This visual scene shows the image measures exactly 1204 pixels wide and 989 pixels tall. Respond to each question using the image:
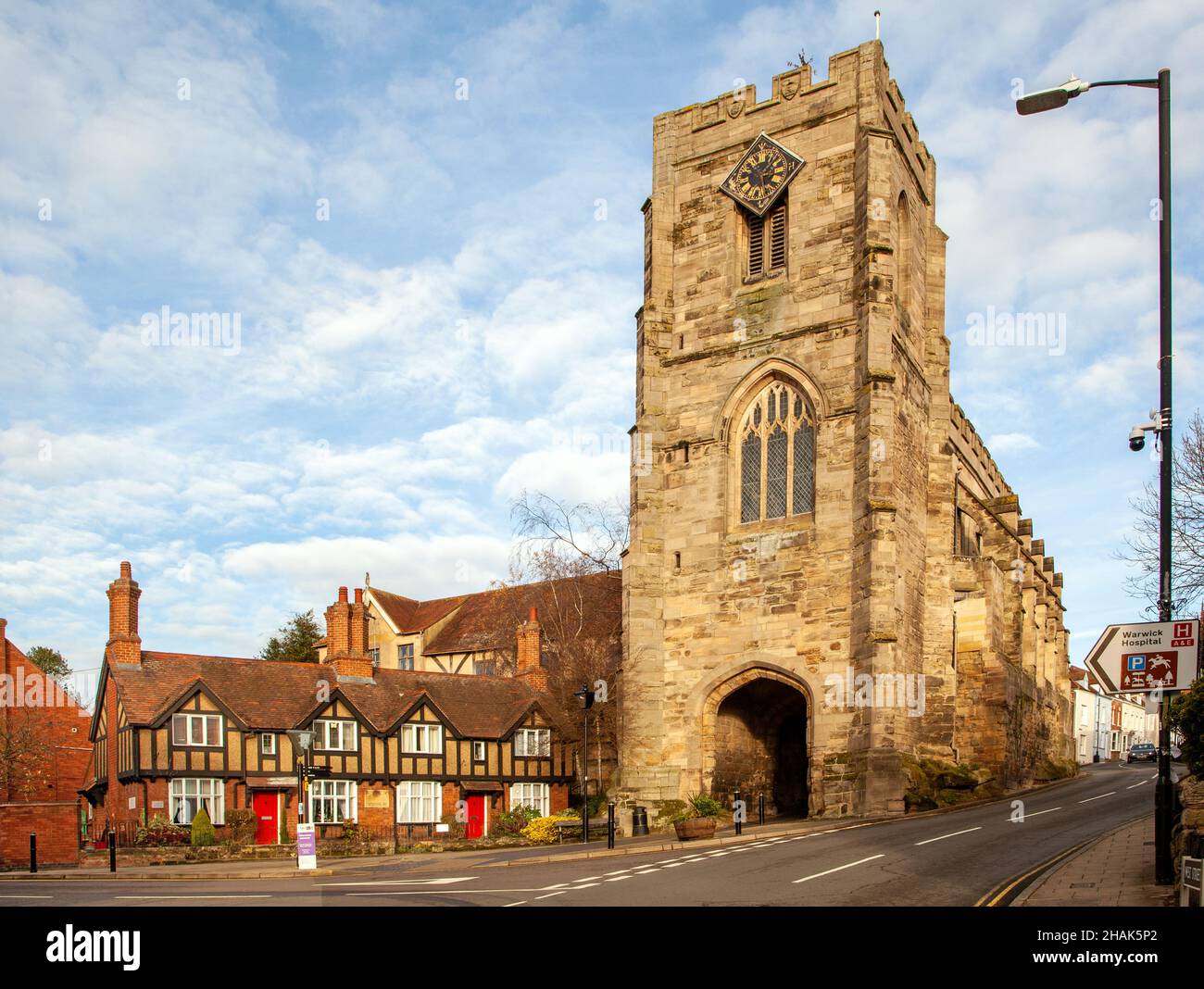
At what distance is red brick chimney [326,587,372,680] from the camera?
123ft

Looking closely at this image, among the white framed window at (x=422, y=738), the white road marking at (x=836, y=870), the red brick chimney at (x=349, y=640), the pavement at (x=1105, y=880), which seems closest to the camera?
the pavement at (x=1105, y=880)

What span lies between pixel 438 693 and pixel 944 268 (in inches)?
850

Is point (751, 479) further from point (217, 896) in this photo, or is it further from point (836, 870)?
point (217, 896)

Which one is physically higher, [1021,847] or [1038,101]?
[1038,101]

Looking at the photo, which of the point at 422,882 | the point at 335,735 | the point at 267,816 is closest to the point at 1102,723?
the point at 335,735

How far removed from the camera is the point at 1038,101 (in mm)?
12398

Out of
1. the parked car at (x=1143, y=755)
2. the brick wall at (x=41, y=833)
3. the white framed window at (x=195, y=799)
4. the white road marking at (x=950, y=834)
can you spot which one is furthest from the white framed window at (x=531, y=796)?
the parked car at (x=1143, y=755)

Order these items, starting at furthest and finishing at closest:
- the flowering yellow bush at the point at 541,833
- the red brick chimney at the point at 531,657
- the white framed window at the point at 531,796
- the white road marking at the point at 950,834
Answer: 1. the red brick chimney at the point at 531,657
2. the white framed window at the point at 531,796
3. the flowering yellow bush at the point at 541,833
4. the white road marking at the point at 950,834

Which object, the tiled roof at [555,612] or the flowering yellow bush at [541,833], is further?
the tiled roof at [555,612]

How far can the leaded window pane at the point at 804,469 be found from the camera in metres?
29.1

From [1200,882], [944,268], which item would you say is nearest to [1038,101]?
[1200,882]

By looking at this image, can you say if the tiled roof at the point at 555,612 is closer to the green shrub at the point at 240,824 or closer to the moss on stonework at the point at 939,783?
the green shrub at the point at 240,824

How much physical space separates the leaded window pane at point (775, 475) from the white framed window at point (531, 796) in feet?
50.0
